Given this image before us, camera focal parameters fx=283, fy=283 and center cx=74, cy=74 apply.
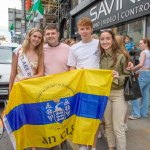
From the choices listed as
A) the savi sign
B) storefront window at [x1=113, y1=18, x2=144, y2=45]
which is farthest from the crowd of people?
storefront window at [x1=113, y1=18, x2=144, y2=45]

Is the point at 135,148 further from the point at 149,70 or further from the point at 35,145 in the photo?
the point at 149,70

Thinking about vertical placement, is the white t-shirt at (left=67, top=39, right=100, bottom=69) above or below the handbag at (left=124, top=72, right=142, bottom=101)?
above

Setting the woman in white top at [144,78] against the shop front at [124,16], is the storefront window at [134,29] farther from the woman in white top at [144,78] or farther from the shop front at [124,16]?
the woman in white top at [144,78]

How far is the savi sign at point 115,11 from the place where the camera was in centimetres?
955

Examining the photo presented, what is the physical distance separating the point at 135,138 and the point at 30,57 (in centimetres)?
246

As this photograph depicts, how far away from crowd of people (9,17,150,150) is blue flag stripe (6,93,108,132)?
28 centimetres

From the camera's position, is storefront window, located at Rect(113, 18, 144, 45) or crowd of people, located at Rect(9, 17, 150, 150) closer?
crowd of people, located at Rect(9, 17, 150, 150)

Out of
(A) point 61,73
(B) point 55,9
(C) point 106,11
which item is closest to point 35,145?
(A) point 61,73

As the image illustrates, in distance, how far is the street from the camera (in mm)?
4766

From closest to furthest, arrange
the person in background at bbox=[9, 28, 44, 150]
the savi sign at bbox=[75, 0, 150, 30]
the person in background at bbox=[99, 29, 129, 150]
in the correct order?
the person in background at bbox=[99, 29, 129, 150] → the person in background at bbox=[9, 28, 44, 150] → the savi sign at bbox=[75, 0, 150, 30]

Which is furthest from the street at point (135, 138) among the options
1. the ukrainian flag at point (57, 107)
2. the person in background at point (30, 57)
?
the person in background at point (30, 57)

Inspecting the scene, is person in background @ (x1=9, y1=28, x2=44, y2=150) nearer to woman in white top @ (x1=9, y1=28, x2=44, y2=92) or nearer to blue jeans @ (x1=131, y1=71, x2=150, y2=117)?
woman in white top @ (x1=9, y1=28, x2=44, y2=92)

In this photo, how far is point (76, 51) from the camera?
399cm

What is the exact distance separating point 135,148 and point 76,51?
1957 mm
